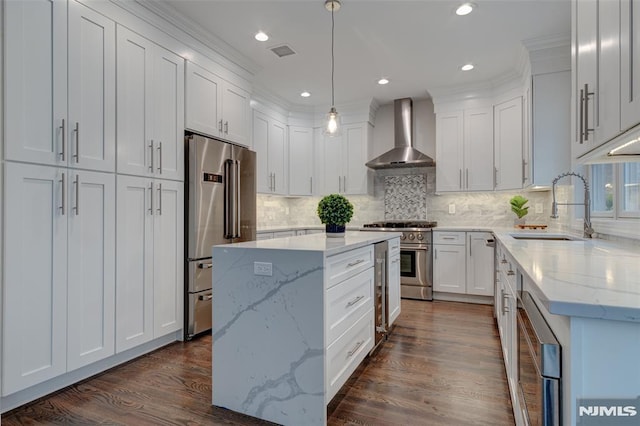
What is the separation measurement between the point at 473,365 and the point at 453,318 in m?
1.22

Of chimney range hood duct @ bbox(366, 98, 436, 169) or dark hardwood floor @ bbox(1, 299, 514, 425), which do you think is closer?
dark hardwood floor @ bbox(1, 299, 514, 425)

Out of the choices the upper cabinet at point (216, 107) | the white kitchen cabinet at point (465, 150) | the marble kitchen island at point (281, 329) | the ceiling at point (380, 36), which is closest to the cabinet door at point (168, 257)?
the upper cabinet at point (216, 107)

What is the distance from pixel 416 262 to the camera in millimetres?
4543

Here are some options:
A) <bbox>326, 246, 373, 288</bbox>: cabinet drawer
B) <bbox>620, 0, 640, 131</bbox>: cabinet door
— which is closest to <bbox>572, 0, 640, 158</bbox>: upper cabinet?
<bbox>620, 0, 640, 131</bbox>: cabinet door

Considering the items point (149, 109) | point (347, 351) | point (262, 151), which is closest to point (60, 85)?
point (149, 109)

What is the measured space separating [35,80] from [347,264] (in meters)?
2.14

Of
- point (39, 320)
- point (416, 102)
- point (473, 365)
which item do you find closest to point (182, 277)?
point (39, 320)

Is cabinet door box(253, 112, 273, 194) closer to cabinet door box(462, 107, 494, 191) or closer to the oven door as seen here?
the oven door

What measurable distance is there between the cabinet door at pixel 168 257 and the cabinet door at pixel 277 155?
6.82 feet

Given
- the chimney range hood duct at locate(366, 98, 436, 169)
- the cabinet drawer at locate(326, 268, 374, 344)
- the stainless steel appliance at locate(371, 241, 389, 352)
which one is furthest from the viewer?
the chimney range hood duct at locate(366, 98, 436, 169)

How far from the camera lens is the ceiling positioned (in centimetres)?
285

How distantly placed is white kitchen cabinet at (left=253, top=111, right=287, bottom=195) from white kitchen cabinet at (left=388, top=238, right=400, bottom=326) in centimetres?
224

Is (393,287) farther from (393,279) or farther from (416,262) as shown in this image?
(416,262)

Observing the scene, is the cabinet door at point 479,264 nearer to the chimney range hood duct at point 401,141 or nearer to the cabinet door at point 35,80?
the chimney range hood duct at point 401,141
